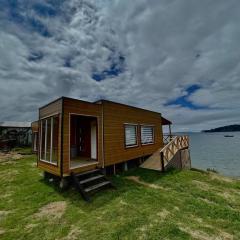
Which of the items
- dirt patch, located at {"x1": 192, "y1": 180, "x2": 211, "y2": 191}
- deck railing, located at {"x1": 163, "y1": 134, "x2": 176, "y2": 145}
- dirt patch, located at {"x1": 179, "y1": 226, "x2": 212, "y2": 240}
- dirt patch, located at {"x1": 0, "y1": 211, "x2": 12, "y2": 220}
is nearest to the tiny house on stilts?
dirt patch, located at {"x1": 0, "y1": 211, "x2": 12, "y2": 220}

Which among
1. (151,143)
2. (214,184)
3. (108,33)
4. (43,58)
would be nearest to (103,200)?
(214,184)

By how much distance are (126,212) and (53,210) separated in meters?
2.30

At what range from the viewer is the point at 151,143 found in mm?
12836

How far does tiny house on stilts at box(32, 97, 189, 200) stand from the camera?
671cm

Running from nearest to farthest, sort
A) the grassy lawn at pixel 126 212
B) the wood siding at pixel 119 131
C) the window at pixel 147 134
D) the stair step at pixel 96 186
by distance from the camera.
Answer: the grassy lawn at pixel 126 212
the stair step at pixel 96 186
the wood siding at pixel 119 131
the window at pixel 147 134

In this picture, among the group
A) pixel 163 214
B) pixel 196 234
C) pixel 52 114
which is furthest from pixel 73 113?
pixel 196 234

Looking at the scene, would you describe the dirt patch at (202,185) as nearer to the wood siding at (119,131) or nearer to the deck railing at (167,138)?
the wood siding at (119,131)

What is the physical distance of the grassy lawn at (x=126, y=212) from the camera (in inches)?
161

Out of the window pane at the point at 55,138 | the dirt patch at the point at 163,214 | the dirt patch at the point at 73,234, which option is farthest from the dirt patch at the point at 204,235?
the window pane at the point at 55,138

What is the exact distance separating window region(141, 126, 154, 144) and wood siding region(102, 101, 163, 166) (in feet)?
1.16

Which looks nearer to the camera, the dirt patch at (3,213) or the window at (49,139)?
the dirt patch at (3,213)

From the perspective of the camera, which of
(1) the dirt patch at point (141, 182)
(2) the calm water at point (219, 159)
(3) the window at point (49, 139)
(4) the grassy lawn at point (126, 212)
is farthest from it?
(2) the calm water at point (219, 159)

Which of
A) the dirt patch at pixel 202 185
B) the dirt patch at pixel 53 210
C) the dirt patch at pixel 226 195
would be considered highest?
the dirt patch at pixel 53 210

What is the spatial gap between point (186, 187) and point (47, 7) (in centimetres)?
983
